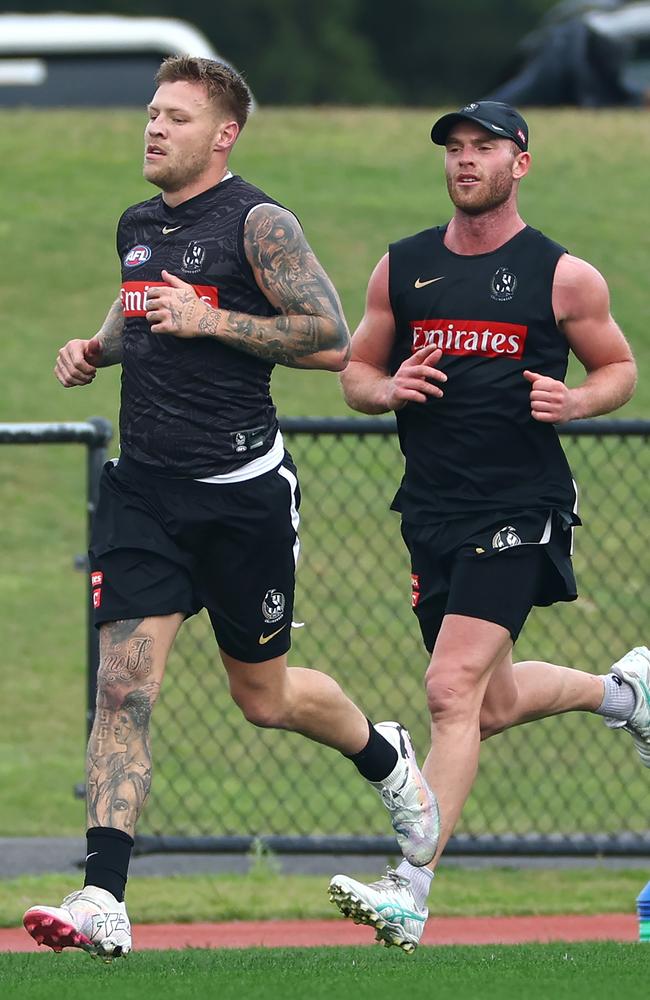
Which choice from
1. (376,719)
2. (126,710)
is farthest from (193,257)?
(376,719)

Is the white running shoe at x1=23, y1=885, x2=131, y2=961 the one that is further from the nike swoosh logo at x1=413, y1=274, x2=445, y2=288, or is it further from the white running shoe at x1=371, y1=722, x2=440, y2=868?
the nike swoosh logo at x1=413, y1=274, x2=445, y2=288

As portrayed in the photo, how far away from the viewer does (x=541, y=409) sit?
5.21 meters

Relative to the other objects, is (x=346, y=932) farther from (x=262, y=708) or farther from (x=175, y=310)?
(x=175, y=310)

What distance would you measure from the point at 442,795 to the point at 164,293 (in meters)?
Answer: 1.64

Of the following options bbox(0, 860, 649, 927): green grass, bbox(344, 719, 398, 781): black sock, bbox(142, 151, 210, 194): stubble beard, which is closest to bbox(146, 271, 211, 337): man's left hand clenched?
bbox(142, 151, 210, 194): stubble beard

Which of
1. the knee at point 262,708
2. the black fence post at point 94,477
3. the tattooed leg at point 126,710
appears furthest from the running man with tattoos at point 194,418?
the black fence post at point 94,477

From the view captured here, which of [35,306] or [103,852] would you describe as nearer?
[103,852]

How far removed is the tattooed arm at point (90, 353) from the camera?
5.31 m

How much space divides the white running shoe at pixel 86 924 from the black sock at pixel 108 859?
36 millimetres

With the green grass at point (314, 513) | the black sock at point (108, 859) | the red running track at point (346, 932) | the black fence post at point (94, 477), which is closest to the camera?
the black sock at point (108, 859)

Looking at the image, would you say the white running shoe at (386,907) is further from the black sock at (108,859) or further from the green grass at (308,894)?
the green grass at (308,894)

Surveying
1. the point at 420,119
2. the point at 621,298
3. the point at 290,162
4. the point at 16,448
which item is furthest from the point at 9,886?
the point at 420,119

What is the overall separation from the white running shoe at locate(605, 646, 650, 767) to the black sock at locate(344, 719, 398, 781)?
106 cm

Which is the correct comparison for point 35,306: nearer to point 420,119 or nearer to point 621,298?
point 621,298
